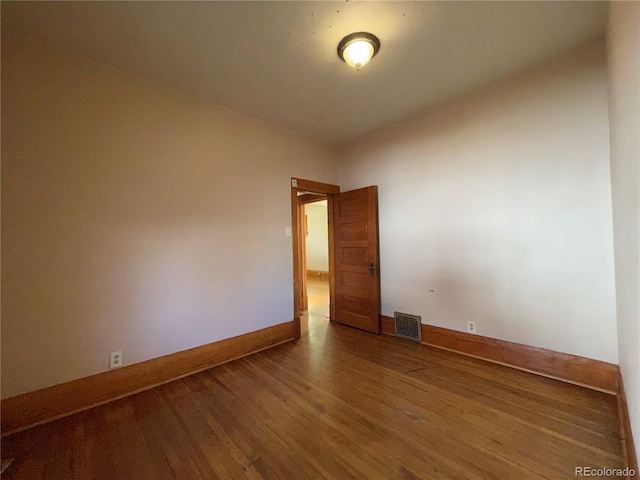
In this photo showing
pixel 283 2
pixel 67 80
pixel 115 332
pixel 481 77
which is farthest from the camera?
pixel 481 77

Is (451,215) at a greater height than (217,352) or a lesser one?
greater

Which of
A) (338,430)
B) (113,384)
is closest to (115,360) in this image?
(113,384)

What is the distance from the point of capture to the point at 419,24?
181cm

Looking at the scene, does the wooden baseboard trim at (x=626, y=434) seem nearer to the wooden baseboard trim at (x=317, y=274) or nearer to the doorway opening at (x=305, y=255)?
the doorway opening at (x=305, y=255)

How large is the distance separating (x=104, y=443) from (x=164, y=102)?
2.74 metres

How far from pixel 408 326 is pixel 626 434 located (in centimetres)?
186

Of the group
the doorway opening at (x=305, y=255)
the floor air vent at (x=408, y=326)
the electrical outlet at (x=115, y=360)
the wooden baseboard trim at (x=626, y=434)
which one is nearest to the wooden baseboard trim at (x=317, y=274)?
the doorway opening at (x=305, y=255)

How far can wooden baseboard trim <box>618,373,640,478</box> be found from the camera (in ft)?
4.17

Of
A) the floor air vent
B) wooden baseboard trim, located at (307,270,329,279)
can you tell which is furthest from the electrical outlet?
wooden baseboard trim, located at (307,270,329,279)

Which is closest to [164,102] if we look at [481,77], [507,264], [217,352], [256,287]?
[256,287]

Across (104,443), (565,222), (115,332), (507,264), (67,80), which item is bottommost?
(104,443)

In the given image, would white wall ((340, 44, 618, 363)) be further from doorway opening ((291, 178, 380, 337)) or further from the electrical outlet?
the electrical outlet

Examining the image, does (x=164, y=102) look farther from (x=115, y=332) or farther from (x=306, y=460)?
(x=306, y=460)

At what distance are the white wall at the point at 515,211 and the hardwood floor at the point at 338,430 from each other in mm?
566
